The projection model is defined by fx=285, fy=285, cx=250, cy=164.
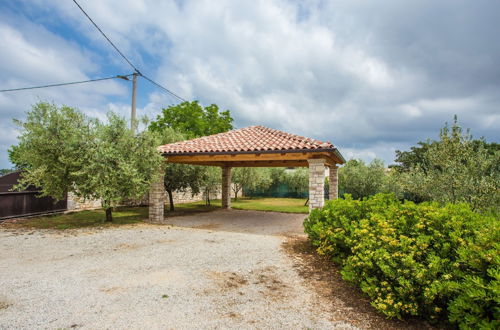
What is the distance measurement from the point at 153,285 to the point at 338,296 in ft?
10.1

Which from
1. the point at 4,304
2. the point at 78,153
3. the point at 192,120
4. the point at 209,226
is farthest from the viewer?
the point at 192,120

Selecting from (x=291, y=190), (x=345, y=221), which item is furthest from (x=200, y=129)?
(x=345, y=221)

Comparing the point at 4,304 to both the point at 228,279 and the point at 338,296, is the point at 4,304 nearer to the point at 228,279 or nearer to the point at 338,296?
the point at 228,279

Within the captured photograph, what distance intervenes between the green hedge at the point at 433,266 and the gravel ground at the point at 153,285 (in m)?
0.79

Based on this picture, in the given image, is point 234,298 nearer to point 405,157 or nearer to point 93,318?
point 93,318

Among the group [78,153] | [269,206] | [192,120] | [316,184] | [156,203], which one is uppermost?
[192,120]

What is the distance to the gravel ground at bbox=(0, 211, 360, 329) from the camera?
12.2 feet

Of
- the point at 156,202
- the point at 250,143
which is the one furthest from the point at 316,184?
the point at 156,202

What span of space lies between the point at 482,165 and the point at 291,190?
24843 millimetres

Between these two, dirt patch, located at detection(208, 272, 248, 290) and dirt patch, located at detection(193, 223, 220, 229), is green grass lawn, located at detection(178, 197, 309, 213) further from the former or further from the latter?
dirt patch, located at detection(208, 272, 248, 290)

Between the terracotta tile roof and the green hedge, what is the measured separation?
5224mm

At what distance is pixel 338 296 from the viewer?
4.57 m

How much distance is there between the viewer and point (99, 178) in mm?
10039

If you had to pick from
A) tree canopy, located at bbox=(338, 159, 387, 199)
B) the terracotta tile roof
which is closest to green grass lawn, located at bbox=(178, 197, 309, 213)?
tree canopy, located at bbox=(338, 159, 387, 199)
